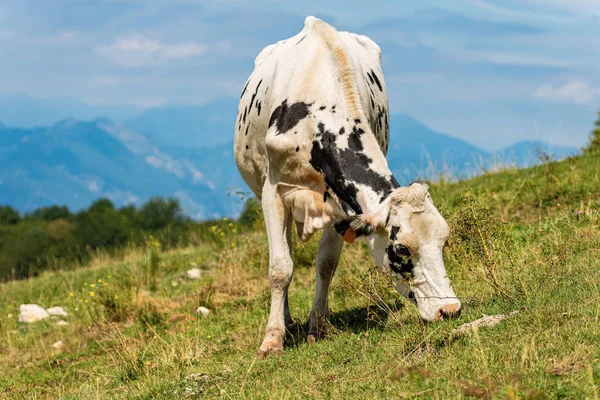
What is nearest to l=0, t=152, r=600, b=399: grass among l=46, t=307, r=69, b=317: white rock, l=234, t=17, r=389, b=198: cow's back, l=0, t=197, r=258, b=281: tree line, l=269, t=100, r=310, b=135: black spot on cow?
l=46, t=307, r=69, b=317: white rock

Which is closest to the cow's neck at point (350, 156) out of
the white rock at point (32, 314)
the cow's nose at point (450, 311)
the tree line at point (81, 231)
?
the cow's nose at point (450, 311)

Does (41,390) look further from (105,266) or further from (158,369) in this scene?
(105,266)

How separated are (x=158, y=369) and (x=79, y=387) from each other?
114cm

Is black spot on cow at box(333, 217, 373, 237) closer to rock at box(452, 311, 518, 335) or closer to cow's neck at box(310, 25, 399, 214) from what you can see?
cow's neck at box(310, 25, 399, 214)

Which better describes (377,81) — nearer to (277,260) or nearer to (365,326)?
(277,260)

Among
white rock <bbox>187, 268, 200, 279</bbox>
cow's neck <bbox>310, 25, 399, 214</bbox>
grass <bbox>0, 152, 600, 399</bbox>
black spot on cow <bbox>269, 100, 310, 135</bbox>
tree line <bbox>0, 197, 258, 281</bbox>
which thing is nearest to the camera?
grass <bbox>0, 152, 600, 399</bbox>

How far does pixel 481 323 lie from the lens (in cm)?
543

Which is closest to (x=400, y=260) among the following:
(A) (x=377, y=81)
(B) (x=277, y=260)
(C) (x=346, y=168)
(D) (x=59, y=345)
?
(C) (x=346, y=168)

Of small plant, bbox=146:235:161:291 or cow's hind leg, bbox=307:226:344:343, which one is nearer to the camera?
cow's hind leg, bbox=307:226:344:343

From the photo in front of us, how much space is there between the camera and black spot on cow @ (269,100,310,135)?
6801 millimetres

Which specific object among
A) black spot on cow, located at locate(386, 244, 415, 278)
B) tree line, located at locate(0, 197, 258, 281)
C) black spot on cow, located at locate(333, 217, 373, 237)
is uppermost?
black spot on cow, located at locate(333, 217, 373, 237)

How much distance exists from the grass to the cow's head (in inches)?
8.7

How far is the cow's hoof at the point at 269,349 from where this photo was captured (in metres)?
6.65

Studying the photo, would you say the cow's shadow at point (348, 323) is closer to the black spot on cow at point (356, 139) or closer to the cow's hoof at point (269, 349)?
the cow's hoof at point (269, 349)
